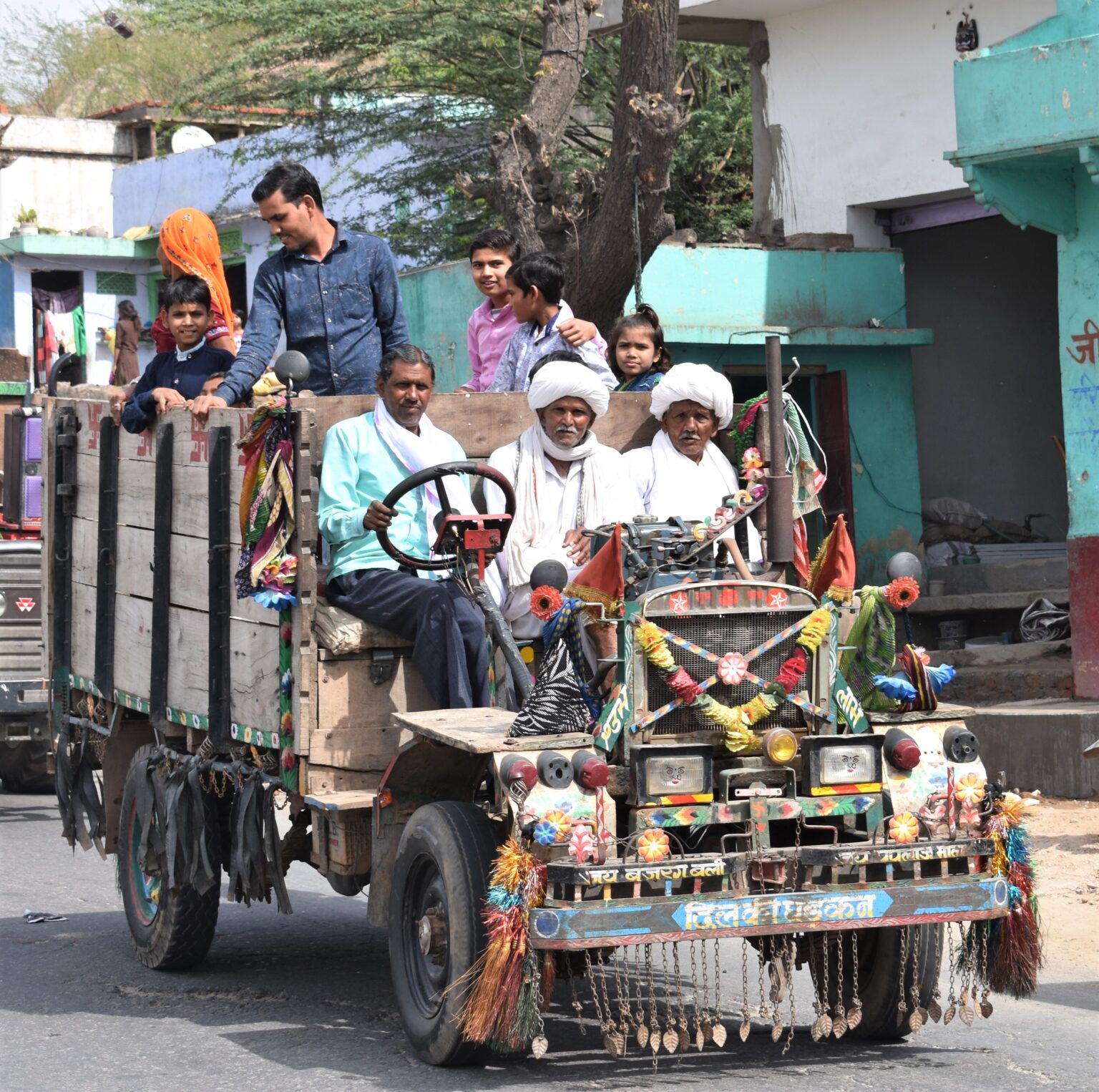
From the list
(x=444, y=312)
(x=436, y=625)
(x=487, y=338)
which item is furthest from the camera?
(x=444, y=312)

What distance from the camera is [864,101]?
14.9m

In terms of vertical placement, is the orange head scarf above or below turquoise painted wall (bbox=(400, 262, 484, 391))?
below

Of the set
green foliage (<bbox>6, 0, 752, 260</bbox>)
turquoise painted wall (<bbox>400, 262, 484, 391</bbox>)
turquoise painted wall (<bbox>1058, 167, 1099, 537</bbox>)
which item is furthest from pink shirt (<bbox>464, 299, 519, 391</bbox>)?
green foliage (<bbox>6, 0, 752, 260</bbox>)

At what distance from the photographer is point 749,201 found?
1927 centimetres

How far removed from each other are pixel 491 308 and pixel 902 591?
360cm

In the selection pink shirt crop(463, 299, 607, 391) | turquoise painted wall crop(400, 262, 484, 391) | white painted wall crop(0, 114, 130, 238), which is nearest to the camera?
pink shirt crop(463, 299, 607, 391)

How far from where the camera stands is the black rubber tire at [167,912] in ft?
22.3

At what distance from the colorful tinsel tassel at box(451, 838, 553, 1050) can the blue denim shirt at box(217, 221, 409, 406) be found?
9.47ft

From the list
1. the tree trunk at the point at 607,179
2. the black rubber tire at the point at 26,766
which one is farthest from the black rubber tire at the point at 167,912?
the tree trunk at the point at 607,179

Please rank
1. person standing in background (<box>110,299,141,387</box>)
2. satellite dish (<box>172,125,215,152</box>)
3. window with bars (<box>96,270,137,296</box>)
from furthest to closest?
1. window with bars (<box>96,270,137,296</box>)
2. satellite dish (<box>172,125,215,152</box>)
3. person standing in background (<box>110,299,141,387</box>)

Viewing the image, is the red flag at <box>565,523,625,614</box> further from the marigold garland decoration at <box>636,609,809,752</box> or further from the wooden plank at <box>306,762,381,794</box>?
the wooden plank at <box>306,762,381,794</box>

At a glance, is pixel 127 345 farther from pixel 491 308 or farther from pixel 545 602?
pixel 545 602

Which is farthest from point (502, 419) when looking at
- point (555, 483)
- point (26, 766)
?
point (26, 766)

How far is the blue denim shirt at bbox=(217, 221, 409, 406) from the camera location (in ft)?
23.7
